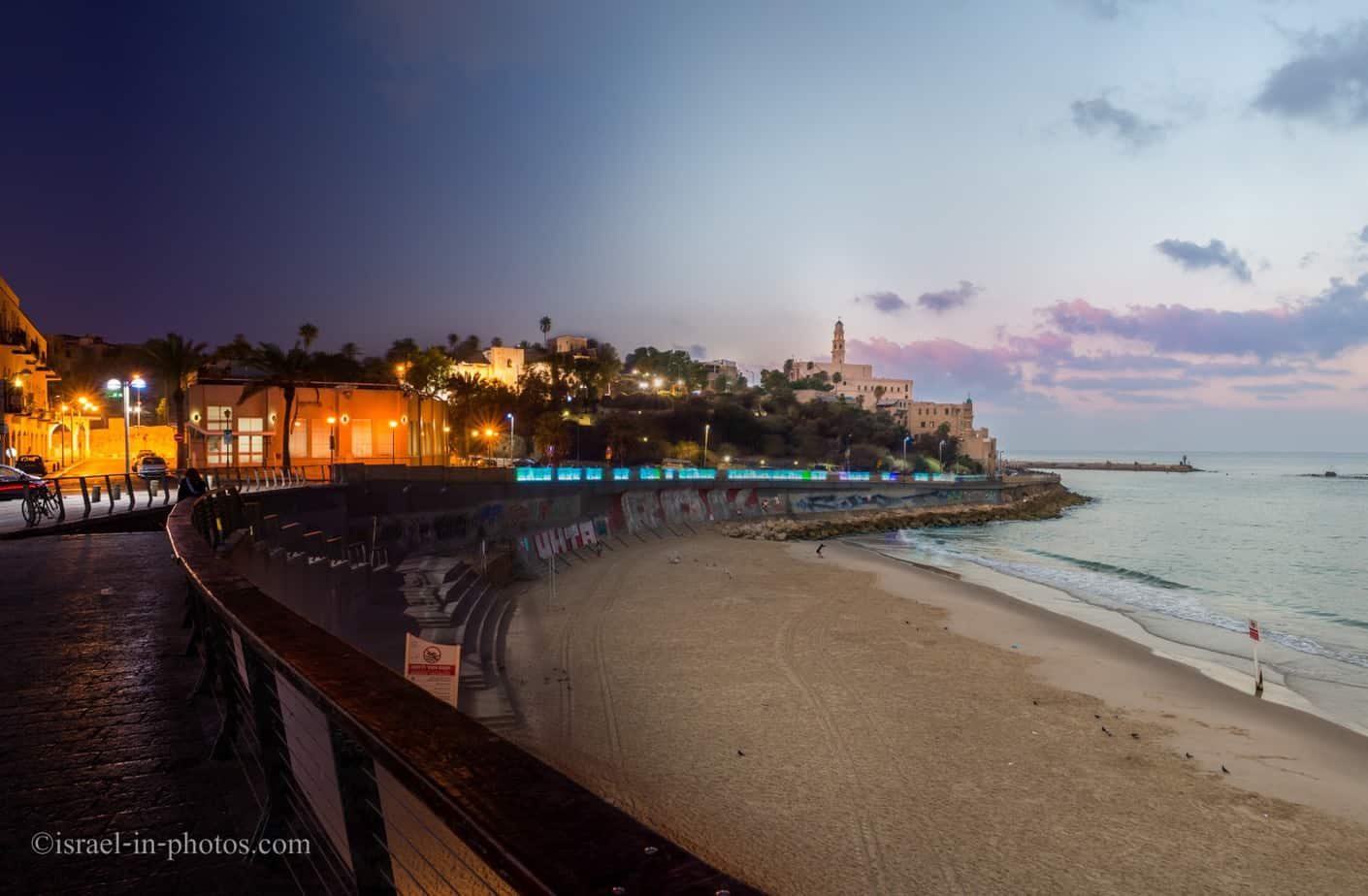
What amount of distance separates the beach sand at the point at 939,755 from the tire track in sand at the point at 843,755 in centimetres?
5

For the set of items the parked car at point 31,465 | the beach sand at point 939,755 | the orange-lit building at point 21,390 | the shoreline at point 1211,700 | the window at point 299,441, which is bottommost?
the shoreline at point 1211,700

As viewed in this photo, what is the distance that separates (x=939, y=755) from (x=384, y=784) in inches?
551

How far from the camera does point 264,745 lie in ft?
12.0

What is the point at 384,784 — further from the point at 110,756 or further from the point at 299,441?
the point at 299,441

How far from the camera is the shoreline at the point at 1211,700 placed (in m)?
14.2

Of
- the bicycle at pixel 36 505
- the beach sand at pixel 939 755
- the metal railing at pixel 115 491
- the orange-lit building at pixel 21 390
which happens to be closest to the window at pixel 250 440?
the metal railing at pixel 115 491

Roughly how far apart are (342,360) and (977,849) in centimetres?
9238

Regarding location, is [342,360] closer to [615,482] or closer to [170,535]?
[615,482]

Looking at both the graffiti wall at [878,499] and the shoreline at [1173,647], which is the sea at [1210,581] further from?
the graffiti wall at [878,499]

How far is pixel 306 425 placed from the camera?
54.8m

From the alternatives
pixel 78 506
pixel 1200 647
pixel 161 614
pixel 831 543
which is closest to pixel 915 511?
pixel 831 543

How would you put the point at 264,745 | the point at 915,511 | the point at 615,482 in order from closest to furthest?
the point at 264,745, the point at 615,482, the point at 915,511

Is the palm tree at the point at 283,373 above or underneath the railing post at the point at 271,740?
above

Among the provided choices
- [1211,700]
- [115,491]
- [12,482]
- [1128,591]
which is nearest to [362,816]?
[1211,700]
